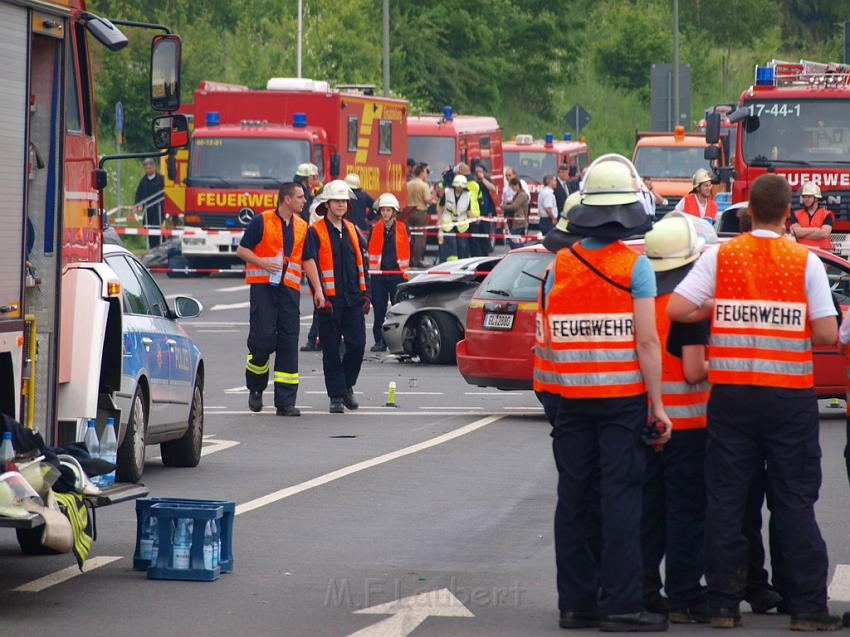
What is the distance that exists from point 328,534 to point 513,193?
3274 cm

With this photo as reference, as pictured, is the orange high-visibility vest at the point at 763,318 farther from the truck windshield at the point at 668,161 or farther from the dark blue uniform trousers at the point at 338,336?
the truck windshield at the point at 668,161

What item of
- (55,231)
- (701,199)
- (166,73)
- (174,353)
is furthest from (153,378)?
(701,199)

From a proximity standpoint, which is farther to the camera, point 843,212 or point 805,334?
point 843,212

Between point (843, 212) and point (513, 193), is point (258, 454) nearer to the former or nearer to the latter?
point (843, 212)

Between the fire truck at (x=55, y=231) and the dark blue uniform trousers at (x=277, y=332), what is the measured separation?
Result: 591cm

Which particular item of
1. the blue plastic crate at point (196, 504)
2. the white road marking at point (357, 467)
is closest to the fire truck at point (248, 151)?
the white road marking at point (357, 467)

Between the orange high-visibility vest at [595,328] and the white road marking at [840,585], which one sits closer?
the orange high-visibility vest at [595,328]

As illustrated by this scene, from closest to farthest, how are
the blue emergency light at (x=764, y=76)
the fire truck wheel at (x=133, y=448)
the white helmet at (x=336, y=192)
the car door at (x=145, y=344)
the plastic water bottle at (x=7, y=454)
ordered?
the plastic water bottle at (x=7, y=454) → the fire truck wheel at (x=133, y=448) → the car door at (x=145, y=344) → the white helmet at (x=336, y=192) → the blue emergency light at (x=764, y=76)

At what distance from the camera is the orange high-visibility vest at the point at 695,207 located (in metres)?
22.1

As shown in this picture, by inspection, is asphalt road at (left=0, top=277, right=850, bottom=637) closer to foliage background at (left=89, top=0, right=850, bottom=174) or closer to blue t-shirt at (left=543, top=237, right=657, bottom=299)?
blue t-shirt at (left=543, top=237, right=657, bottom=299)

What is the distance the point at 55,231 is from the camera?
32.3ft

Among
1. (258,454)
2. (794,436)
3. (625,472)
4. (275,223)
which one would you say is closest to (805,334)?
(794,436)

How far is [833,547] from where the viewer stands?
10.2 m

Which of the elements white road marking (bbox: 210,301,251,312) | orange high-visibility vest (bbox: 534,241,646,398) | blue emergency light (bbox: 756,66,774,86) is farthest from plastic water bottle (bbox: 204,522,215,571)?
white road marking (bbox: 210,301,251,312)
